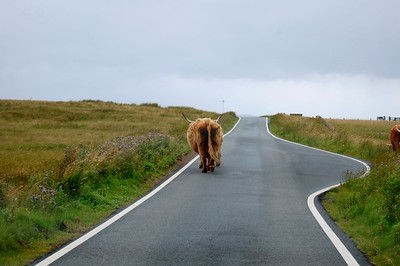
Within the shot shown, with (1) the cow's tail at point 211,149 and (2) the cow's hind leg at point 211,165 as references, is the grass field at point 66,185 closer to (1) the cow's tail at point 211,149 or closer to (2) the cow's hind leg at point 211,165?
(2) the cow's hind leg at point 211,165

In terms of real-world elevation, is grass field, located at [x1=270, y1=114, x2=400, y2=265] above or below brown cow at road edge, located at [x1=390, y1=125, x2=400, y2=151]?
below

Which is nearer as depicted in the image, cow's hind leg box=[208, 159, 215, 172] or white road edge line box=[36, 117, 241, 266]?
white road edge line box=[36, 117, 241, 266]

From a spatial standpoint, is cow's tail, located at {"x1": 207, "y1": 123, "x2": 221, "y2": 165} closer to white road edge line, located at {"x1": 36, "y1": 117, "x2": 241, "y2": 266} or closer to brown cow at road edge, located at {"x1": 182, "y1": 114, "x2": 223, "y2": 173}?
brown cow at road edge, located at {"x1": 182, "y1": 114, "x2": 223, "y2": 173}

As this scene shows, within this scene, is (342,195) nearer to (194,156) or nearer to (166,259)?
(166,259)

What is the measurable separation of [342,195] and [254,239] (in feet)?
18.5

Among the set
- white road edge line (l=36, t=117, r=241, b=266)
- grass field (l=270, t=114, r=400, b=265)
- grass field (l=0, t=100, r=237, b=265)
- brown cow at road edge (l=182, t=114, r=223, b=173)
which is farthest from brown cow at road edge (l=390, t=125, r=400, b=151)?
white road edge line (l=36, t=117, r=241, b=266)

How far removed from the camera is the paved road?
7.77m

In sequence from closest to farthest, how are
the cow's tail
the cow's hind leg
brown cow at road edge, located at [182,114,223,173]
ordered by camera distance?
1. the cow's tail
2. brown cow at road edge, located at [182,114,223,173]
3. the cow's hind leg

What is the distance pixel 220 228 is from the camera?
32.0 ft

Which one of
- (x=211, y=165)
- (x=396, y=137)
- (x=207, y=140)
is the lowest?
(x=211, y=165)

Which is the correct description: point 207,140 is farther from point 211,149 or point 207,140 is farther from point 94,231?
point 94,231

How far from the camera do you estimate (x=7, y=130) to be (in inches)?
1558

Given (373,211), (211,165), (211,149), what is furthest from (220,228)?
(211,165)

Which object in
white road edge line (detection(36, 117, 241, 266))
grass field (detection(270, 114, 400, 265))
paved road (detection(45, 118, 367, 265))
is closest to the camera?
white road edge line (detection(36, 117, 241, 266))
